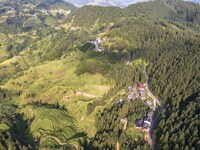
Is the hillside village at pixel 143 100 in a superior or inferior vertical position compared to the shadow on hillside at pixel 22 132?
superior

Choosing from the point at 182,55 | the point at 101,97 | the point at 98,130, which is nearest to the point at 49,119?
the point at 98,130

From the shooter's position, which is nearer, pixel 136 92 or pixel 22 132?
pixel 22 132

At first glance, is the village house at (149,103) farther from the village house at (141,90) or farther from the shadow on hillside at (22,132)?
A: the shadow on hillside at (22,132)

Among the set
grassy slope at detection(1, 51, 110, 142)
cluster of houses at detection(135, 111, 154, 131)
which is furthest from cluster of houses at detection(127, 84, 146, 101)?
cluster of houses at detection(135, 111, 154, 131)

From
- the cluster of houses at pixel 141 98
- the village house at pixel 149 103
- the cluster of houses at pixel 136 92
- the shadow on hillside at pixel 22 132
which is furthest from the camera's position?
the cluster of houses at pixel 136 92

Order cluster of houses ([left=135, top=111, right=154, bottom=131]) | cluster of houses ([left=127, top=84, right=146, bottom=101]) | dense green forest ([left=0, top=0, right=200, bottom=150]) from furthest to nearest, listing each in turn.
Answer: cluster of houses ([left=127, top=84, right=146, bottom=101]), cluster of houses ([left=135, top=111, right=154, bottom=131]), dense green forest ([left=0, top=0, right=200, bottom=150])

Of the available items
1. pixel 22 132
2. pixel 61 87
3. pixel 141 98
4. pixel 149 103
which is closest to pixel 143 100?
pixel 141 98

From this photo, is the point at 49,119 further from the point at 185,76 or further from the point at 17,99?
the point at 185,76

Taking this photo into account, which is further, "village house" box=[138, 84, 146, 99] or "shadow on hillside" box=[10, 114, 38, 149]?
"village house" box=[138, 84, 146, 99]

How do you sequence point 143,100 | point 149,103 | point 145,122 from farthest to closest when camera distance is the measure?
point 143,100, point 149,103, point 145,122

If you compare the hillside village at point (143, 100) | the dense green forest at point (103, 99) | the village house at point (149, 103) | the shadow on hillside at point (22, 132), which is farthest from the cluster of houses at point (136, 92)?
the shadow on hillside at point (22, 132)

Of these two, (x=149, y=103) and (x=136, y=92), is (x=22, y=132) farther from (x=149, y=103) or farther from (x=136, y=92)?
(x=149, y=103)

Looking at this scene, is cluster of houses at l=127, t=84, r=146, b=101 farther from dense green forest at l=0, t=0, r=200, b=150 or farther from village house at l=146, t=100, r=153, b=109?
village house at l=146, t=100, r=153, b=109
